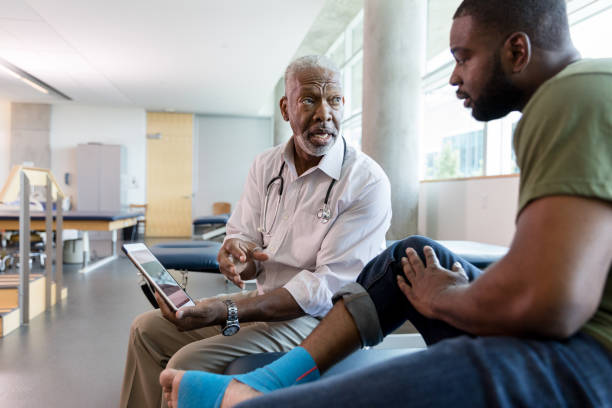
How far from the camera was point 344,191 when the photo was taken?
147cm

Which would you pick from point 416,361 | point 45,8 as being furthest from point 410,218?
point 45,8

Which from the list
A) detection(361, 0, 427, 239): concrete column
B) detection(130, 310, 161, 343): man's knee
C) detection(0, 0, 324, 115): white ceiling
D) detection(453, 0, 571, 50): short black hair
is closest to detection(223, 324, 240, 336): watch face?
detection(130, 310, 161, 343): man's knee

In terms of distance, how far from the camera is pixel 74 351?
263cm

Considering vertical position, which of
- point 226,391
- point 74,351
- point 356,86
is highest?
point 356,86

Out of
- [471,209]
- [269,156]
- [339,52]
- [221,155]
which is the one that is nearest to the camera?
[269,156]

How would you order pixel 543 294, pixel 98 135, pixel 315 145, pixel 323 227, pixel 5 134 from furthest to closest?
pixel 98 135 < pixel 5 134 < pixel 315 145 < pixel 323 227 < pixel 543 294

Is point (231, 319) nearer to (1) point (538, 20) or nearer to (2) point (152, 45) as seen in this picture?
(1) point (538, 20)

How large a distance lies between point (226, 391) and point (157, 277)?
1.63 feet

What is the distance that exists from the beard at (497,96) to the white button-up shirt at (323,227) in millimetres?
622

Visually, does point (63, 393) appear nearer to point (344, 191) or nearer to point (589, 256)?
point (344, 191)

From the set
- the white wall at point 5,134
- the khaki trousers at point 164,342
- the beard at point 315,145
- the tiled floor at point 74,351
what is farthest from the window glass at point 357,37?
the white wall at point 5,134

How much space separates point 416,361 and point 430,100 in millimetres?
4435

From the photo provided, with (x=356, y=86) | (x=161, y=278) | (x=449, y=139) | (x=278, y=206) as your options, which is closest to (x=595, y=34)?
(x=449, y=139)

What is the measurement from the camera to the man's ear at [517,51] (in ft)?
2.63
